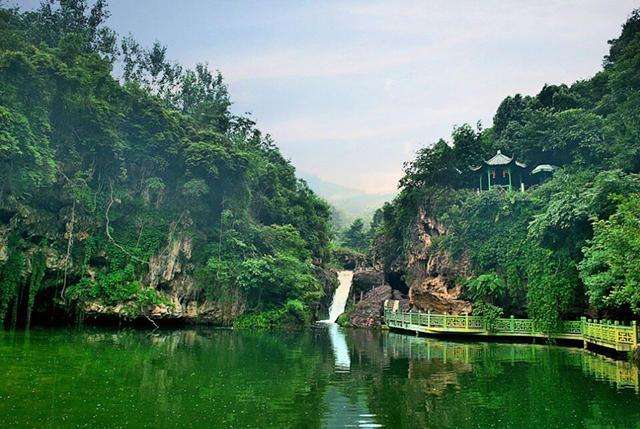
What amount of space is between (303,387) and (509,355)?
11.2 m

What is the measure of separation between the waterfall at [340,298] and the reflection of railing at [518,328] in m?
12.7

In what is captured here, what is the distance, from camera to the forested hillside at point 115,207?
2959cm

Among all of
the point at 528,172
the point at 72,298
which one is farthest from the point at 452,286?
the point at 72,298

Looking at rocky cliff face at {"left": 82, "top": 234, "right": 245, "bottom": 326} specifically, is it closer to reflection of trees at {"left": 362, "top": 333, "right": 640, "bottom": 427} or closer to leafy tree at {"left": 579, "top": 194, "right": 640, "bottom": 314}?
reflection of trees at {"left": 362, "top": 333, "right": 640, "bottom": 427}

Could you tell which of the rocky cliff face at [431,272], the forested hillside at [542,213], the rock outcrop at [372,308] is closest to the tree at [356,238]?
the forested hillside at [542,213]

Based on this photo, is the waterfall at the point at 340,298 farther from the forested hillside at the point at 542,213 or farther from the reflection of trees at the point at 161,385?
the reflection of trees at the point at 161,385

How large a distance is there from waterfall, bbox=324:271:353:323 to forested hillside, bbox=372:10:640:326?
→ 19.5 feet

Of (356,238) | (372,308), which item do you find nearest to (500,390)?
(372,308)

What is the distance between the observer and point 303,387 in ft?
43.4

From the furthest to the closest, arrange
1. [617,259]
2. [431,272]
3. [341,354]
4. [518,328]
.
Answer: [431,272] < [518,328] < [341,354] < [617,259]

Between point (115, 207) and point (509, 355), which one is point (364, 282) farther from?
point (509, 355)

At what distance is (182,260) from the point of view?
36406mm

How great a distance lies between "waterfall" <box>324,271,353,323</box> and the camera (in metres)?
48.0

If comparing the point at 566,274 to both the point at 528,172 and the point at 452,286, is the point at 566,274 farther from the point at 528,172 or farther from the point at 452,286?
the point at 528,172
